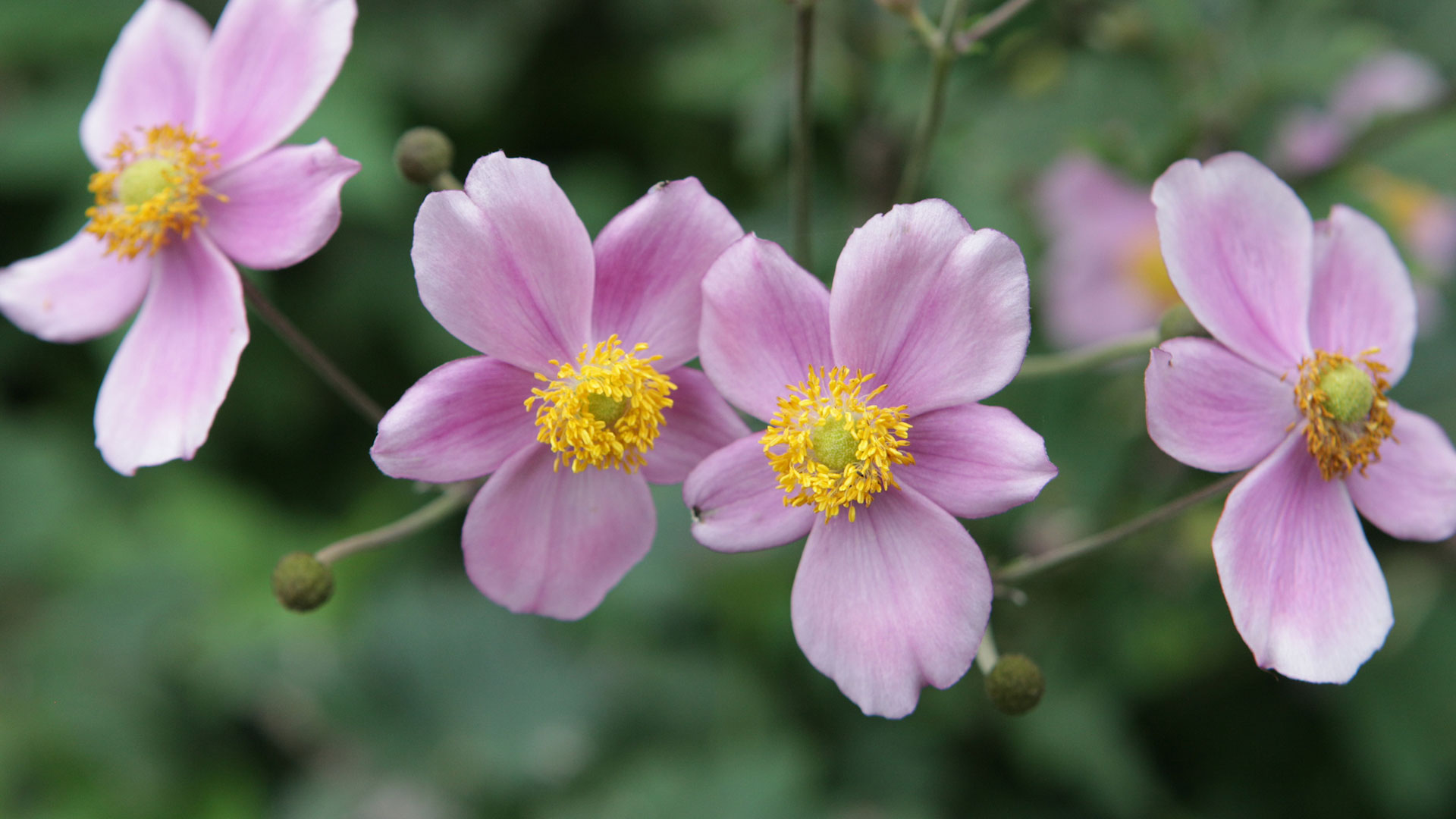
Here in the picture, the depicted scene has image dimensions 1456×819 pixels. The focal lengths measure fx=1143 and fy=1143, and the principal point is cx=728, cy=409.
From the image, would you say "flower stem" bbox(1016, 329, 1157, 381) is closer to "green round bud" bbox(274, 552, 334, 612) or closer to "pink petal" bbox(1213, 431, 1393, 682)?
"pink petal" bbox(1213, 431, 1393, 682)

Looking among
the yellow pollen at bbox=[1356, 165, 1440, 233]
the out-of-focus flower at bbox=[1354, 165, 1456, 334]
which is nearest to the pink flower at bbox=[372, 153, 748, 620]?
the out-of-focus flower at bbox=[1354, 165, 1456, 334]

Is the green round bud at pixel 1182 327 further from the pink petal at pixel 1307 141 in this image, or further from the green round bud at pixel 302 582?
the green round bud at pixel 302 582

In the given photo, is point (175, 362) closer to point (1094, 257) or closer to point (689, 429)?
point (689, 429)

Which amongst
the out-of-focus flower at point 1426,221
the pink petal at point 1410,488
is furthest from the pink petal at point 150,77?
the out-of-focus flower at point 1426,221

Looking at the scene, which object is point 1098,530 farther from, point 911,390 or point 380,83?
point 380,83

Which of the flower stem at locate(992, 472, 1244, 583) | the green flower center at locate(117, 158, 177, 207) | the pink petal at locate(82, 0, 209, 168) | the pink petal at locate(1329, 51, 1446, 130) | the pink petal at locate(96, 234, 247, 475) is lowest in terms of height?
the pink petal at locate(1329, 51, 1446, 130)

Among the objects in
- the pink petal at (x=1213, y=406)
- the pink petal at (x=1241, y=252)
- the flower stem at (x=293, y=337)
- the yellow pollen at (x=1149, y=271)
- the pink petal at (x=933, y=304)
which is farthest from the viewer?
the yellow pollen at (x=1149, y=271)
